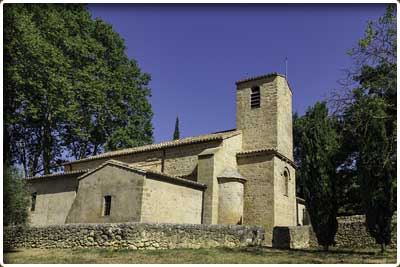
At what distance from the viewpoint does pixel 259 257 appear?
41.1 ft

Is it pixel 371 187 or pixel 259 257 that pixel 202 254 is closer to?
pixel 259 257

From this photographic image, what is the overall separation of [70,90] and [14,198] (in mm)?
15379

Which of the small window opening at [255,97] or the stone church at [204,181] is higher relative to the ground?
the small window opening at [255,97]

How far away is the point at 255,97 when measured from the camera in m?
24.6

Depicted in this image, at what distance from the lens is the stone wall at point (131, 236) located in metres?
13.8

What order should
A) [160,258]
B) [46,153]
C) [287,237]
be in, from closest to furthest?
[160,258], [287,237], [46,153]

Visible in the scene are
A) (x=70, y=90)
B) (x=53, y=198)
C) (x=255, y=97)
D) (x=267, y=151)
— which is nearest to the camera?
(x=267, y=151)

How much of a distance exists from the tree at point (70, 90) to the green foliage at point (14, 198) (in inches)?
403

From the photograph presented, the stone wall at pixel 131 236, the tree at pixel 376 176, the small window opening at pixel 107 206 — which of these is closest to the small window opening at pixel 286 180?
the stone wall at pixel 131 236

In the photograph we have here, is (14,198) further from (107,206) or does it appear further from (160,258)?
(107,206)

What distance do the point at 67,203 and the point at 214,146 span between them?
9439 mm

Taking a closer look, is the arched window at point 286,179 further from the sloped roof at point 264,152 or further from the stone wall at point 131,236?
the stone wall at point 131,236

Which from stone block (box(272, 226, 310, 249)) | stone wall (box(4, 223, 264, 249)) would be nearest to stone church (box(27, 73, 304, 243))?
stone block (box(272, 226, 310, 249))

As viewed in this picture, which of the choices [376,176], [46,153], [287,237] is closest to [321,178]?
[376,176]
